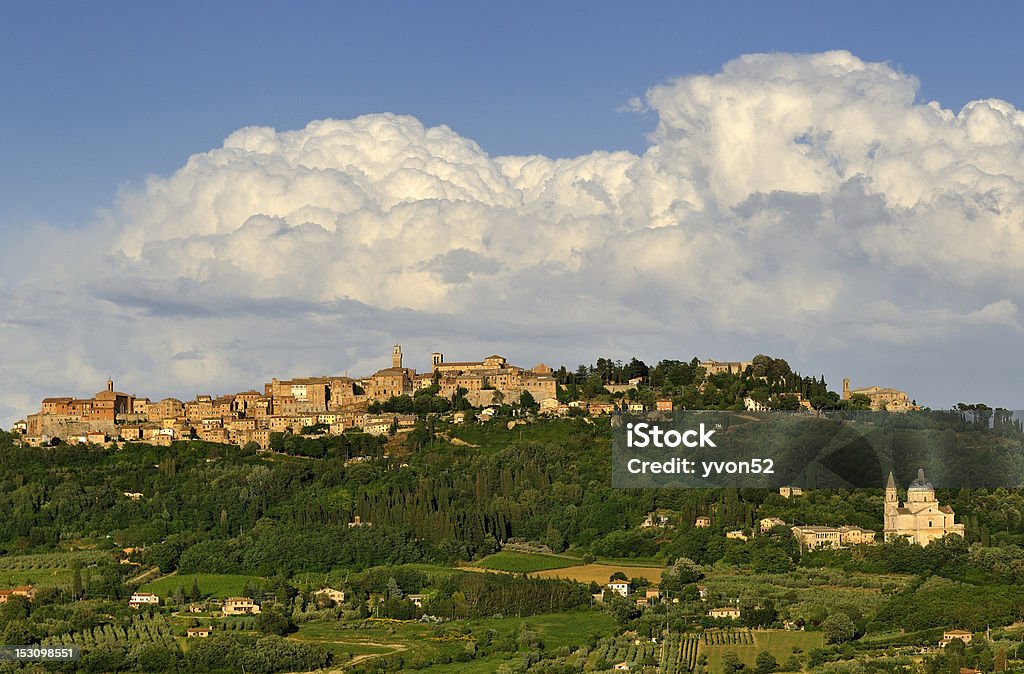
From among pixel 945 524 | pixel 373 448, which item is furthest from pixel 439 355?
pixel 945 524

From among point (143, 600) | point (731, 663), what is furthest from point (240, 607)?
point (731, 663)

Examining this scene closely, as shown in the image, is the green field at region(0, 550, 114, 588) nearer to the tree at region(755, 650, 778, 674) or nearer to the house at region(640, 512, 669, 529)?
the house at region(640, 512, 669, 529)

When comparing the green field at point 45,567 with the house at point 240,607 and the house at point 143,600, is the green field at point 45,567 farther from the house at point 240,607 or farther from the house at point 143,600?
the house at point 240,607

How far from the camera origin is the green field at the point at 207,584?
59500 millimetres

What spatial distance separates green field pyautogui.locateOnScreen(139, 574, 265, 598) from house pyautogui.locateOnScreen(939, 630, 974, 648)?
25331mm

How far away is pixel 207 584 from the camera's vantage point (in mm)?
60875

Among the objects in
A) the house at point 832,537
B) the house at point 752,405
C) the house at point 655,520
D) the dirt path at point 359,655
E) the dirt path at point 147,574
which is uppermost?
the house at point 752,405

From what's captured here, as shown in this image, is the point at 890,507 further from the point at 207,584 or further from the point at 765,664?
the point at 207,584

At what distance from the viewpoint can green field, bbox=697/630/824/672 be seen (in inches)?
1809

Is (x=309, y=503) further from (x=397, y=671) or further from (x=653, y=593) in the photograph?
(x=397, y=671)

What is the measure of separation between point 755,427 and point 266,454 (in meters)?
25.5

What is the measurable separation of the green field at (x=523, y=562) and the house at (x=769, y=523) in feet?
23.9

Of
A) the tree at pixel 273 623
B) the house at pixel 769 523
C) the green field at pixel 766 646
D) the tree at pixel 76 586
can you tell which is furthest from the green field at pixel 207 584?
the green field at pixel 766 646

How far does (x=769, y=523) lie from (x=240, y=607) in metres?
20.6
